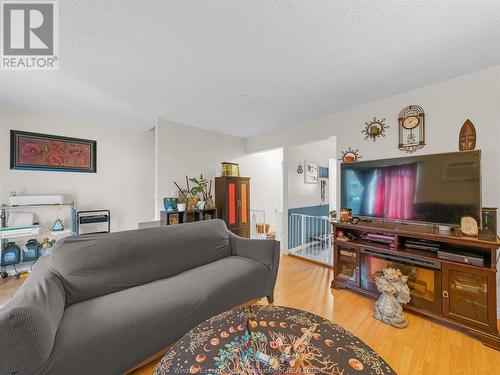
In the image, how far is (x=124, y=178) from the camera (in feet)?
12.8

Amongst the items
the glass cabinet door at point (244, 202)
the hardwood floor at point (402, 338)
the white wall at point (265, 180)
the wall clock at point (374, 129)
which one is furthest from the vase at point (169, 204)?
the wall clock at point (374, 129)

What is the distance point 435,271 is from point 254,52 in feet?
8.22

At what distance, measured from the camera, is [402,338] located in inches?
62.7

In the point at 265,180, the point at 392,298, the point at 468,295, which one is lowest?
the point at 392,298

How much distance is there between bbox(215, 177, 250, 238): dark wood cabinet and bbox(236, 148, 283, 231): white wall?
1.95ft

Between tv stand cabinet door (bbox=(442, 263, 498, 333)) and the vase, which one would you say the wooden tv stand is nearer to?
tv stand cabinet door (bbox=(442, 263, 498, 333))

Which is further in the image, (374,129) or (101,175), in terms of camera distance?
(101,175)

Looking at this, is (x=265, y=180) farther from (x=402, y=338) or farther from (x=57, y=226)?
(x=57, y=226)

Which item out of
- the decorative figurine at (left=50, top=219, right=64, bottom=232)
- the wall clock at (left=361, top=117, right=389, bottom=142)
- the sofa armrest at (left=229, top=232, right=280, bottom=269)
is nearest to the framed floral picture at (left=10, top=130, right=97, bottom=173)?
the decorative figurine at (left=50, top=219, right=64, bottom=232)

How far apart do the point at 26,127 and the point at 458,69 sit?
5500 millimetres

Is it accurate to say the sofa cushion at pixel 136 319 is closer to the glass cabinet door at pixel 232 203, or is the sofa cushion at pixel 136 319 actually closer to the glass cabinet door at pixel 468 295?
the glass cabinet door at pixel 468 295

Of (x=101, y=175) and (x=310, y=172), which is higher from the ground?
(x=310, y=172)

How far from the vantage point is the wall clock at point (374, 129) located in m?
2.55

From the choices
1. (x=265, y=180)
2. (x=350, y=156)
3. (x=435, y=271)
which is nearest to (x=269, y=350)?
(x=435, y=271)
